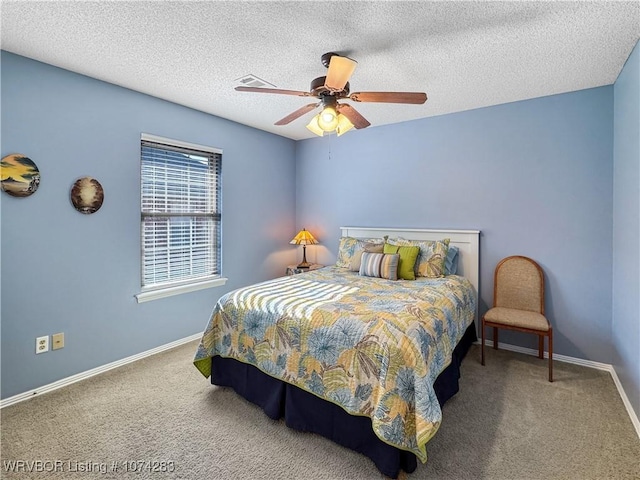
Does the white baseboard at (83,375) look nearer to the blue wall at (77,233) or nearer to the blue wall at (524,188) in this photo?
the blue wall at (77,233)

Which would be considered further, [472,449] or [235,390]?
[235,390]

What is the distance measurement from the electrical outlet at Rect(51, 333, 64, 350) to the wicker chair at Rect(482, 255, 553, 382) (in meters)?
3.47

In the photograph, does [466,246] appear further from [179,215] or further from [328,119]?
[179,215]

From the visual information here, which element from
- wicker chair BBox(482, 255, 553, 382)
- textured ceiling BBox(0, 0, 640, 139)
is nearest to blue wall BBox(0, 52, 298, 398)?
textured ceiling BBox(0, 0, 640, 139)

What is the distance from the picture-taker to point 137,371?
2.73 meters

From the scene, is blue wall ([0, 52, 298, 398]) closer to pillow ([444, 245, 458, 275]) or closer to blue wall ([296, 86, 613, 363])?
blue wall ([296, 86, 613, 363])

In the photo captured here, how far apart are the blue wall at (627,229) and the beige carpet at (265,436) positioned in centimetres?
32

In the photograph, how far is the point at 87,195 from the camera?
102 inches

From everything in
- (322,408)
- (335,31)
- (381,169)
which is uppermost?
(335,31)

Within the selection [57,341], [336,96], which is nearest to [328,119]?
[336,96]

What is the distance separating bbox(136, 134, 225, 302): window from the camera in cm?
310

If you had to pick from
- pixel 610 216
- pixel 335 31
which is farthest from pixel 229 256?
pixel 610 216

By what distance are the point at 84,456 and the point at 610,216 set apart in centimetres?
417

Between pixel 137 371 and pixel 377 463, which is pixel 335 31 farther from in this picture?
pixel 137 371
